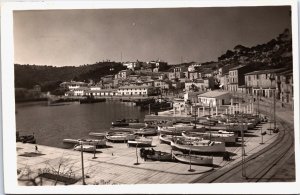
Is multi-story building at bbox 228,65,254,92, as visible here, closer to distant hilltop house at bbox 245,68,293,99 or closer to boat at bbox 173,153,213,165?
distant hilltop house at bbox 245,68,293,99

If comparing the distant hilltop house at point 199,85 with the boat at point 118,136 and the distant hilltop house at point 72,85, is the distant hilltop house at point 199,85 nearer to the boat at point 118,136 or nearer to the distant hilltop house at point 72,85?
the boat at point 118,136

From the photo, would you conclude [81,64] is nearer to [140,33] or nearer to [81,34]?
[81,34]

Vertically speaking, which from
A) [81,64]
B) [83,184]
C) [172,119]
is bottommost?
[83,184]

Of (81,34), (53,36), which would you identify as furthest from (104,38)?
(53,36)

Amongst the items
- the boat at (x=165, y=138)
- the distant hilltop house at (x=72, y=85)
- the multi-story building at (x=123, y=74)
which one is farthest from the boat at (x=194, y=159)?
the distant hilltop house at (x=72, y=85)

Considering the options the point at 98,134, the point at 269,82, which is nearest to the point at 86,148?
the point at 98,134
